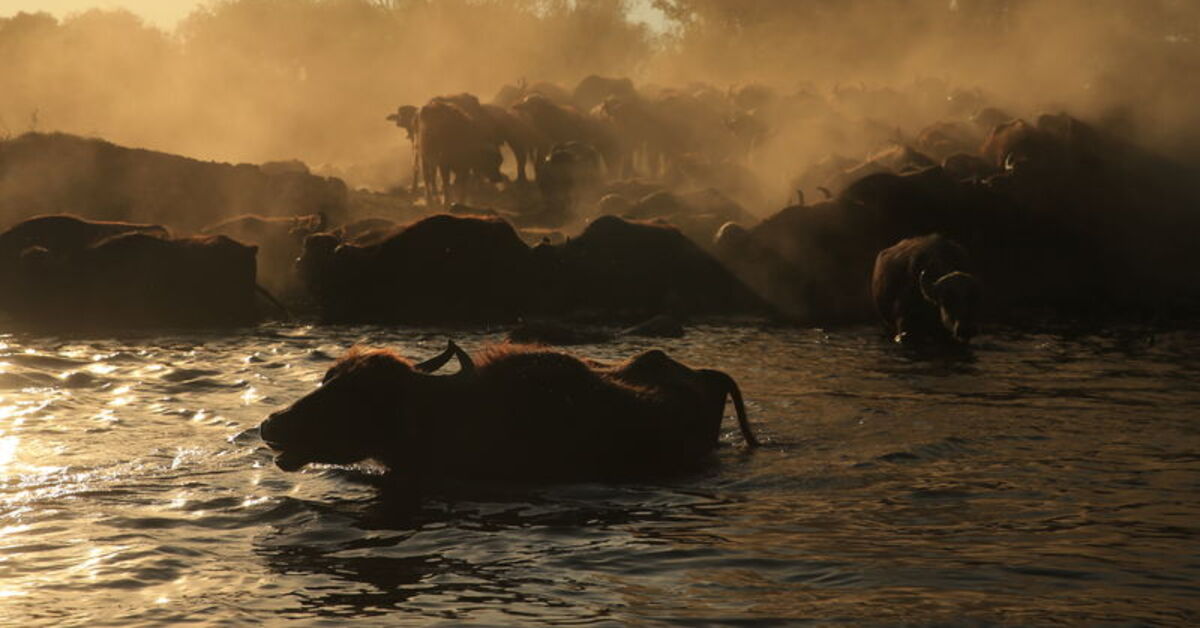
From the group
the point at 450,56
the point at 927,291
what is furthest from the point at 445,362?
the point at 450,56

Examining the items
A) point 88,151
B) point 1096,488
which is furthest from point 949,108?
point 1096,488

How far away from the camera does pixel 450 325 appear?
20062 mm

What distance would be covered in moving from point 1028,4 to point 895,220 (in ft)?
127

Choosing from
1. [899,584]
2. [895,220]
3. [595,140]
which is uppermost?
[595,140]

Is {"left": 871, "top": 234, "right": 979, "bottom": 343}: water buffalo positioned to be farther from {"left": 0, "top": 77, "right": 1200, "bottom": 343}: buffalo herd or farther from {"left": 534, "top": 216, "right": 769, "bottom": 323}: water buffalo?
{"left": 534, "top": 216, "right": 769, "bottom": 323}: water buffalo

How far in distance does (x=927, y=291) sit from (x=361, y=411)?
30.5 feet

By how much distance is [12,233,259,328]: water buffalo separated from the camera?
19594 mm

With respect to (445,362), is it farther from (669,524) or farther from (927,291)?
(927,291)

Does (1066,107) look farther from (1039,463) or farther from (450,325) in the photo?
(1039,463)

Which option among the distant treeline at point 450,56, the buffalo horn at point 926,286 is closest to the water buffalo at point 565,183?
the distant treeline at point 450,56

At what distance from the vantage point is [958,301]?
16203 mm

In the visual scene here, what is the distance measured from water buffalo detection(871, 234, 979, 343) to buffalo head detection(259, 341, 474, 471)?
8405mm

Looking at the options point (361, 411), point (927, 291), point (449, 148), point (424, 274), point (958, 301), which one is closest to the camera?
point (361, 411)

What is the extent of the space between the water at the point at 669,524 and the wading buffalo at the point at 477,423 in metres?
0.29
